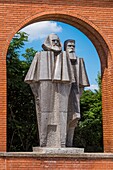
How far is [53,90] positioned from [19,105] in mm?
8088

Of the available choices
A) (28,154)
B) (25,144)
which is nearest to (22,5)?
(28,154)

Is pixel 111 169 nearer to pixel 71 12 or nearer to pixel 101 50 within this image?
pixel 101 50

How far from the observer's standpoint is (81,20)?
1223cm

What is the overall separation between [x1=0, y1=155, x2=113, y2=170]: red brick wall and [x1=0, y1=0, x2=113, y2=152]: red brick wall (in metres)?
0.88

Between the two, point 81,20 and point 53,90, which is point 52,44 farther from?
point 53,90

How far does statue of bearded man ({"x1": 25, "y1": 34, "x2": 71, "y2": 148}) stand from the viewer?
38.3 ft

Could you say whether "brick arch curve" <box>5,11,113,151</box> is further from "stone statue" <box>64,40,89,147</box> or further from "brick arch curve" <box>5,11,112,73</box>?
"stone statue" <box>64,40,89,147</box>

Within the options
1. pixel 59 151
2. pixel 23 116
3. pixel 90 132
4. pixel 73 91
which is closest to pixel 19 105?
pixel 23 116

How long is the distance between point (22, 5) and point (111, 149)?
4194mm

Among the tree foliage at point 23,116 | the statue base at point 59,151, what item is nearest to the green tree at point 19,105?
the tree foliage at point 23,116

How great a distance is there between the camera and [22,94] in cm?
1950

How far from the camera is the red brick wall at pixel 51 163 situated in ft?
36.2

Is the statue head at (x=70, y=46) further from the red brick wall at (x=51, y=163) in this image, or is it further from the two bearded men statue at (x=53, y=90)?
the red brick wall at (x=51, y=163)

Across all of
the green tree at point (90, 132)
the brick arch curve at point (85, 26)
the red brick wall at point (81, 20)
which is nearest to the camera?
the red brick wall at point (81, 20)
